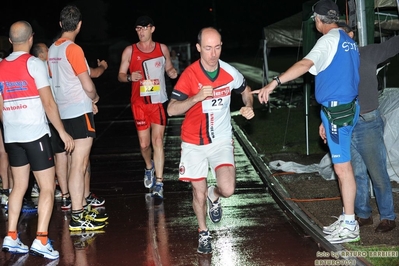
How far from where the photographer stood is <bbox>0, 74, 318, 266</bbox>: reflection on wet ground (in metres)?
6.66

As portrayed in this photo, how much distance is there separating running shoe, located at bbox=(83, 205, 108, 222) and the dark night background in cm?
7133

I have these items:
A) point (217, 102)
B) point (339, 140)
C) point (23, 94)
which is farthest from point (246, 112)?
point (23, 94)

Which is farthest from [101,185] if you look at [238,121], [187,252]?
[238,121]

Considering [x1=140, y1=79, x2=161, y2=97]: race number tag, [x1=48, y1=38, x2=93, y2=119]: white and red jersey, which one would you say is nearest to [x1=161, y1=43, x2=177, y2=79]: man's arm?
[x1=140, y1=79, x2=161, y2=97]: race number tag

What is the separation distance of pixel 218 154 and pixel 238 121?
11861 millimetres

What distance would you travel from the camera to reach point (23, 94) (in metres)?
6.73

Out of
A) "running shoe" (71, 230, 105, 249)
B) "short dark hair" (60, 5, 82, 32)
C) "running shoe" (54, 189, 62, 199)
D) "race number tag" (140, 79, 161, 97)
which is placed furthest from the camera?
"running shoe" (54, 189, 62, 199)

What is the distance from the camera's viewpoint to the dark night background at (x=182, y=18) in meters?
86.8

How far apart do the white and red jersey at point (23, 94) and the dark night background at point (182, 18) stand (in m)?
72.5

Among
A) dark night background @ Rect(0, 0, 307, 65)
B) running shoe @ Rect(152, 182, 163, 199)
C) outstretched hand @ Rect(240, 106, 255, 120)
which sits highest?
outstretched hand @ Rect(240, 106, 255, 120)

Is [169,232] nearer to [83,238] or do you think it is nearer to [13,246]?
[83,238]

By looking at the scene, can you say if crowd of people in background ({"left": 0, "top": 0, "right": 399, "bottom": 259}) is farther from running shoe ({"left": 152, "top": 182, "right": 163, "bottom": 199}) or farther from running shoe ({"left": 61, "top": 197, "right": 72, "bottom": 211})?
running shoe ({"left": 152, "top": 182, "right": 163, "bottom": 199})

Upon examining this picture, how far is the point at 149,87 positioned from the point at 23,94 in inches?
116

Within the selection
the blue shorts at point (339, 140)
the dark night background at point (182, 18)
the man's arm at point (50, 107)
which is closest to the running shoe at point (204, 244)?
the blue shorts at point (339, 140)
